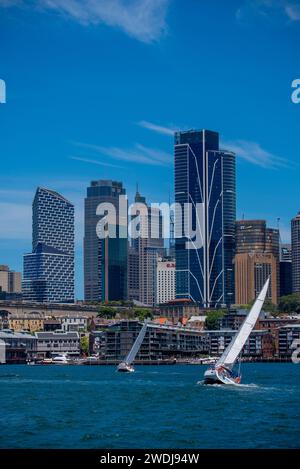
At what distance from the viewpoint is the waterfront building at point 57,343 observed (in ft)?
416

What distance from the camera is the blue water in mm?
23031

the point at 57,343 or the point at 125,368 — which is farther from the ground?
the point at 57,343

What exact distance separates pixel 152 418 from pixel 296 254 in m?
156

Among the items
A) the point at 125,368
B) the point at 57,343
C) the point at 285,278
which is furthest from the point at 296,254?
the point at 125,368

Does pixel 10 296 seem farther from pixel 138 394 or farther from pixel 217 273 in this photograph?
pixel 138 394

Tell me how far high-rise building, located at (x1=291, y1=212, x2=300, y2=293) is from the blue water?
5389 inches

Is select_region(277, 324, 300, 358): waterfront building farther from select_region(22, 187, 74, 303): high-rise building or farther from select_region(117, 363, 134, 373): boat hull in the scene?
select_region(22, 187, 74, 303): high-rise building

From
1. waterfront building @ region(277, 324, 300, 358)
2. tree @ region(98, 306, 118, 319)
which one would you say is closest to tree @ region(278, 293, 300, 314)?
tree @ region(98, 306, 118, 319)

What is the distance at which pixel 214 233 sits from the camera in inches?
7584

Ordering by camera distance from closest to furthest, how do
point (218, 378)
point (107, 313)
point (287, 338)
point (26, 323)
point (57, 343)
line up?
point (218, 378) → point (287, 338) → point (57, 343) → point (26, 323) → point (107, 313)

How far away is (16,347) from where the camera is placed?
121m

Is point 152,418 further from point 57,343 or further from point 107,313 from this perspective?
point 107,313
